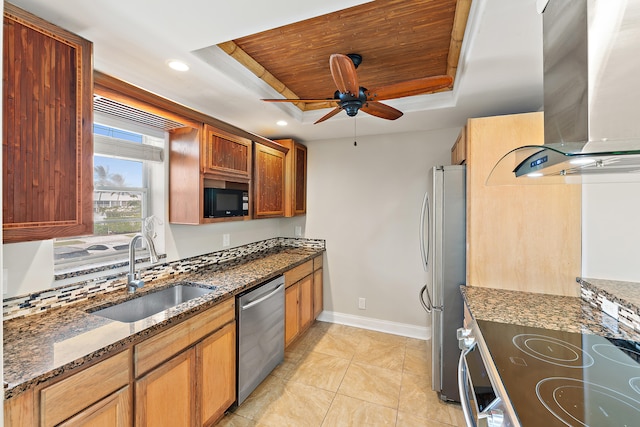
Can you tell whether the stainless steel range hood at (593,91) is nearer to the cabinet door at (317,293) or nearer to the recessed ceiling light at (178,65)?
the recessed ceiling light at (178,65)

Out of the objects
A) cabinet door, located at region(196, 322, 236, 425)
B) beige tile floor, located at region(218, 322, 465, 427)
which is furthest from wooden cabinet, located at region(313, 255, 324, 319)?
cabinet door, located at region(196, 322, 236, 425)

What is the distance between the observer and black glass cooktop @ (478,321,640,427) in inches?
32.6

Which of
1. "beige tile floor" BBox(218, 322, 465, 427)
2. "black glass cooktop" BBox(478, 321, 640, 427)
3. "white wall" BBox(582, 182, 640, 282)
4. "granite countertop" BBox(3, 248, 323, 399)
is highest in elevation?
"white wall" BBox(582, 182, 640, 282)

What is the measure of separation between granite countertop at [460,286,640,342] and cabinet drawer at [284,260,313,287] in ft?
4.96

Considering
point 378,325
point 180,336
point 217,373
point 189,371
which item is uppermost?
point 180,336

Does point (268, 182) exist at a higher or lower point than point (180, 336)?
higher

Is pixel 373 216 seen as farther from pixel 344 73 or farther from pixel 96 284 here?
pixel 96 284

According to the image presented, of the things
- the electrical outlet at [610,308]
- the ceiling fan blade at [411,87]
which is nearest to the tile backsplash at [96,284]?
the ceiling fan blade at [411,87]

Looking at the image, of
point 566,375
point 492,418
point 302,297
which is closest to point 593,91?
point 566,375

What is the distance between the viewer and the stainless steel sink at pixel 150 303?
1754 millimetres

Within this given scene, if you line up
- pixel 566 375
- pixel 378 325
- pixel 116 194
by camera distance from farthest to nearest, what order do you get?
pixel 378 325 < pixel 116 194 < pixel 566 375

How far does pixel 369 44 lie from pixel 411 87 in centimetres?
42

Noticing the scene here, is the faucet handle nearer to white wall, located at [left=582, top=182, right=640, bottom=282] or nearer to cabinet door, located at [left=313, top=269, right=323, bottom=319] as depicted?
cabinet door, located at [left=313, top=269, right=323, bottom=319]

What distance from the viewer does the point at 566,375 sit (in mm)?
1027
